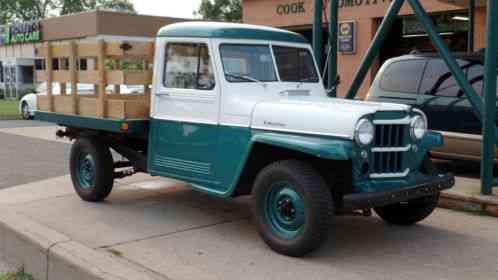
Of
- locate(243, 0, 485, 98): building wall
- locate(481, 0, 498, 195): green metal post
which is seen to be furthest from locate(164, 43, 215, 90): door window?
locate(243, 0, 485, 98): building wall

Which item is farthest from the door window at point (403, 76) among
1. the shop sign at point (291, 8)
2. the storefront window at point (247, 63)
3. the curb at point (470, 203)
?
the shop sign at point (291, 8)

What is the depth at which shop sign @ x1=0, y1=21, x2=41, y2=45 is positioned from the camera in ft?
127

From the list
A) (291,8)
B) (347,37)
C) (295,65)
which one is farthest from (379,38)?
(291,8)

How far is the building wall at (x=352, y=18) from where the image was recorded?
14.4 metres

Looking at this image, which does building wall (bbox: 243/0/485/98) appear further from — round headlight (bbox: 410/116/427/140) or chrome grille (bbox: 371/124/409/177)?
chrome grille (bbox: 371/124/409/177)

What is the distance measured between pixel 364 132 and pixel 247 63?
5.53 feet

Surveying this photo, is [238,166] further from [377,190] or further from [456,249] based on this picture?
[456,249]

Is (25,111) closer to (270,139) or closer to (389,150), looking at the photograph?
(270,139)

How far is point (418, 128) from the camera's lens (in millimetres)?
5297

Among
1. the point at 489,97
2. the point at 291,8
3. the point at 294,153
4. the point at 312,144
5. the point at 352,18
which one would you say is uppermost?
the point at 291,8

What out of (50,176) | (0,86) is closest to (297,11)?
(50,176)

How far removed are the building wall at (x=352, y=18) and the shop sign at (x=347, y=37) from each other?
0.14 metres

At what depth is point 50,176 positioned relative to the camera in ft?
30.5

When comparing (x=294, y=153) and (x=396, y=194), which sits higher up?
(x=294, y=153)
